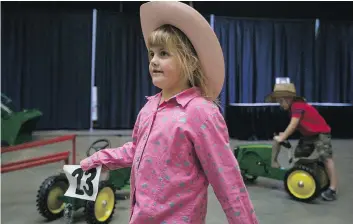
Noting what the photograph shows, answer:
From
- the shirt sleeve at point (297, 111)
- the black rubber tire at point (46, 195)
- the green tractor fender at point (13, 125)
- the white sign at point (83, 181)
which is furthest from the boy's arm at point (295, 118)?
the green tractor fender at point (13, 125)

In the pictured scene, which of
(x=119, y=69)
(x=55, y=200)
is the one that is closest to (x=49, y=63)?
(x=119, y=69)

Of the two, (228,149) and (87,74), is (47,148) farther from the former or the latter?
(228,149)

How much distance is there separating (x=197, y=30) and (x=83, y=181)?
27.6 inches

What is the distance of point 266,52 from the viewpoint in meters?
8.31

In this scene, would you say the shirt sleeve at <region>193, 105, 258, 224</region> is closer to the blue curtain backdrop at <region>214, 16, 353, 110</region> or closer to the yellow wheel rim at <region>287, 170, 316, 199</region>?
the yellow wheel rim at <region>287, 170, 316, 199</region>

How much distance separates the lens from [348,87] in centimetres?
840

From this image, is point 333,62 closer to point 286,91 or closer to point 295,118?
point 286,91

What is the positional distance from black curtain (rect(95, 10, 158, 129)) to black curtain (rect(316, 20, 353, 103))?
3.73 metres

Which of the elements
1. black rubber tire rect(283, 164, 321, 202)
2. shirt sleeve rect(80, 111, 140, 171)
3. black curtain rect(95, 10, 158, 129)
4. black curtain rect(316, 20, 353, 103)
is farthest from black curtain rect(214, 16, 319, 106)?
shirt sleeve rect(80, 111, 140, 171)

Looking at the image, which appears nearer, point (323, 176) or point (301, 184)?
point (301, 184)

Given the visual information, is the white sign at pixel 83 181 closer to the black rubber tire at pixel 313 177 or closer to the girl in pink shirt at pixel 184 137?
the girl in pink shirt at pixel 184 137

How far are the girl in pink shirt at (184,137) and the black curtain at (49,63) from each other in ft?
24.3

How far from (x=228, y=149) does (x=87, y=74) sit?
7579 mm

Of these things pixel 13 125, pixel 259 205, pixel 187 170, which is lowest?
pixel 259 205
